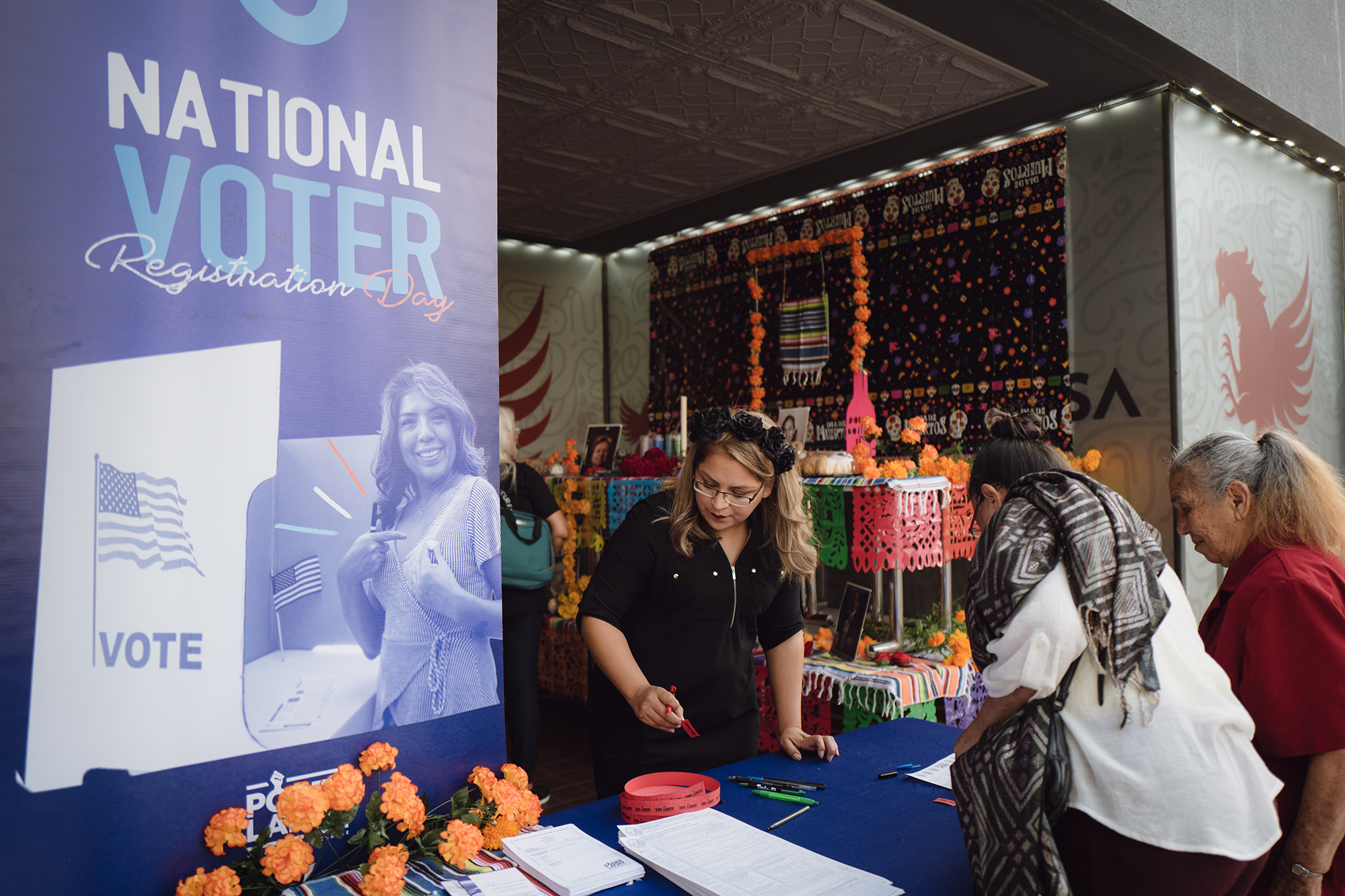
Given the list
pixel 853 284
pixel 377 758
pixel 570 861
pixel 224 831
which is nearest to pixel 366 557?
pixel 377 758

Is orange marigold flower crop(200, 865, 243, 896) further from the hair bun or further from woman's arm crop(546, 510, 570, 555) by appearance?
woman's arm crop(546, 510, 570, 555)

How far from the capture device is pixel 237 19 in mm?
1601

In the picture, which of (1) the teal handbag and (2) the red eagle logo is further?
(2) the red eagle logo

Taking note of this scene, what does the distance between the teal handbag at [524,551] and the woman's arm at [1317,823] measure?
10.7ft

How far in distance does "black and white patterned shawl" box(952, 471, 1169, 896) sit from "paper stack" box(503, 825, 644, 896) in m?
0.63

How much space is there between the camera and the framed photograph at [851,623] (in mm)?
4016

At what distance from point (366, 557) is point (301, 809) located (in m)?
0.47

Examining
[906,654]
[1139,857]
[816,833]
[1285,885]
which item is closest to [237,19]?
[816,833]

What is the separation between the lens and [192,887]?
A: 1467 millimetres

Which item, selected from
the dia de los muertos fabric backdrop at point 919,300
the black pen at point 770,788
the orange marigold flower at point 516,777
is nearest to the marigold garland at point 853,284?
the dia de los muertos fabric backdrop at point 919,300

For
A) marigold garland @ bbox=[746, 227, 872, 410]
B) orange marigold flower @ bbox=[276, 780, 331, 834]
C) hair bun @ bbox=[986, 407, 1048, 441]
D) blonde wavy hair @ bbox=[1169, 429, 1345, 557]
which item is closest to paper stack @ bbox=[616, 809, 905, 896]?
orange marigold flower @ bbox=[276, 780, 331, 834]

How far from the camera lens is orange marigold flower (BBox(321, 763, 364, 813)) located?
59.9 inches

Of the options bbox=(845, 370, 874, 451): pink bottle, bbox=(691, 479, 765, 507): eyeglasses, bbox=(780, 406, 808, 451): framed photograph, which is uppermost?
bbox=(845, 370, 874, 451): pink bottle

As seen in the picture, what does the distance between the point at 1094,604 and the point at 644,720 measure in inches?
47.3
